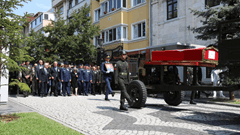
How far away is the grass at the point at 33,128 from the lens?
508 centimetres

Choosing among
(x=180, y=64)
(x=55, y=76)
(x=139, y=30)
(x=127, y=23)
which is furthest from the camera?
(x=127, y=23)

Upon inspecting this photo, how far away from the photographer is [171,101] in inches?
384

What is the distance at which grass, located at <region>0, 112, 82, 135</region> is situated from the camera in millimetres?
5078

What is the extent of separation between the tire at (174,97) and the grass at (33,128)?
204 inches

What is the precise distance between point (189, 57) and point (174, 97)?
229 centimetres

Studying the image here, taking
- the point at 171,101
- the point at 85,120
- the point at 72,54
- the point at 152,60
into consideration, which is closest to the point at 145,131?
the point at 85,120

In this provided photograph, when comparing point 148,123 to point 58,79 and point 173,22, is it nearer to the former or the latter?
point 58,79

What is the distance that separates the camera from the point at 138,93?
852 centimetres

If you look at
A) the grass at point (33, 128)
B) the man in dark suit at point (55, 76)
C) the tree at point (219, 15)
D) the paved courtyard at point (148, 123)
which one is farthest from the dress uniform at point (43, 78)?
the tree at point (219, 15)

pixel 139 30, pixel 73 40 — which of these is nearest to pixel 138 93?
pixel 73 40

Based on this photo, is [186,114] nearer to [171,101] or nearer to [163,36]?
[171,101]

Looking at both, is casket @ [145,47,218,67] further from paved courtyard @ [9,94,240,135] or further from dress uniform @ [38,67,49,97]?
dress uniform @ [38,67,49,97]

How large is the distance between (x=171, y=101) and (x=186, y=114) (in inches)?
76.0

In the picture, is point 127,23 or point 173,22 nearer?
point 173,22
